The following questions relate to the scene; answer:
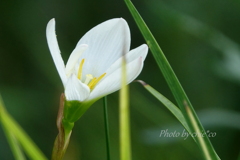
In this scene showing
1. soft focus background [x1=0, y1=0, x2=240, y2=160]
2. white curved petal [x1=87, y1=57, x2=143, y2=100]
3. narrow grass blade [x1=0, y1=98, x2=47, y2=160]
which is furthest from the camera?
soft focus background [x1=0, y1=0, x2=240, y2=160]

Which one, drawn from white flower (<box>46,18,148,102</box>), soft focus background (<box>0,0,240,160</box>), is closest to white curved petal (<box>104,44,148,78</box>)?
white flower (<box>46,18,148,102</box>)

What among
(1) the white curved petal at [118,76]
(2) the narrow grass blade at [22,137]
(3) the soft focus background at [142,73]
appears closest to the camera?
(2) the narrow grass blade at [22,137]

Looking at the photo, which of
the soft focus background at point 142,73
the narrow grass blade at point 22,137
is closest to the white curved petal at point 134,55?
the narrow grass blade at point 22,137

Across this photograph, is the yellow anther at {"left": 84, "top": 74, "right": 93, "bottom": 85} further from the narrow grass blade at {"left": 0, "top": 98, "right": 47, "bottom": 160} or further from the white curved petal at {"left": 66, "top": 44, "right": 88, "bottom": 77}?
the narrow grass blade at {"left": 0, "top": 98, "right": 47, "bottom": 160}

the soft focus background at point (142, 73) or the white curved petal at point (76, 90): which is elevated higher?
the white curved petal at point (76, 90)

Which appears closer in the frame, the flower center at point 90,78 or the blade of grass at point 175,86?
the blade of grass at point 175,86

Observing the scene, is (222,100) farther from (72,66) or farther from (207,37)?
(72,66)

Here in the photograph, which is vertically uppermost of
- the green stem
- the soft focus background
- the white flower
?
the white flower

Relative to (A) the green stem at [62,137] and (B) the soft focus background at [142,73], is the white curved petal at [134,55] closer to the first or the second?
(A) the green stem at [62,137]

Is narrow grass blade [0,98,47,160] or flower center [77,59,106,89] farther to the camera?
flower center [77,59,106,89]
